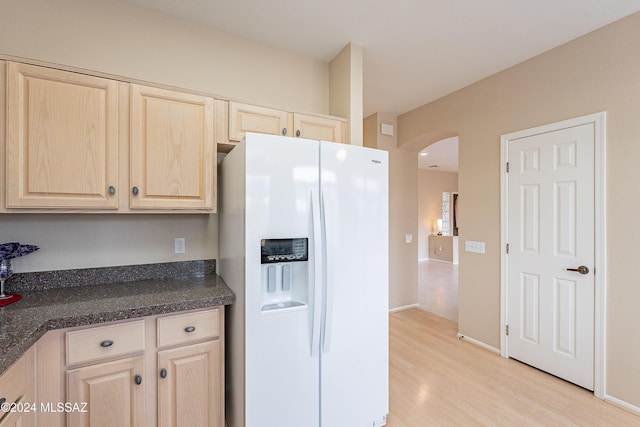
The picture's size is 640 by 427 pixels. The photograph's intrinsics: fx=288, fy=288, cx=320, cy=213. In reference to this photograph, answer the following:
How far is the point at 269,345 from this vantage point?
59.3 inches

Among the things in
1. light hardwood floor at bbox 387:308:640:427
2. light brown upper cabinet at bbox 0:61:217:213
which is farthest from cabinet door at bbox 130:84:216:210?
light hardwood floor at bbox 387:308:640:427

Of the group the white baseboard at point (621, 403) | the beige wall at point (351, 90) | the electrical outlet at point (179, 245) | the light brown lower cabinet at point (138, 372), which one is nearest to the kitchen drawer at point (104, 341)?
the light brown lower cabinet at point (138, 372)

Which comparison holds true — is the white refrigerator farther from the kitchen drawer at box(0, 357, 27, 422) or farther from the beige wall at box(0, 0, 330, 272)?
the kitchen drawer at box(0, 357, 27, 422)

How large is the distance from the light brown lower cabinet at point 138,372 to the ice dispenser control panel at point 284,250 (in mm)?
462

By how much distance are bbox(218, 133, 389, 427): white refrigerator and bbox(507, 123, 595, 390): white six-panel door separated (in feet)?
5.51

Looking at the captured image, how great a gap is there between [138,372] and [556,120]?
3484mm

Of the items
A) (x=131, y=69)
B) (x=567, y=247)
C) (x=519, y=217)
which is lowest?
(x=567, y=247)

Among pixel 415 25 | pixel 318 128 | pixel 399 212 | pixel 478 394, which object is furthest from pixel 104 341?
pixel 399 212

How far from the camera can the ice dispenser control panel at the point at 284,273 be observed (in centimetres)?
153

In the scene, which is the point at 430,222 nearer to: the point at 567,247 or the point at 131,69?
the point at 567,247

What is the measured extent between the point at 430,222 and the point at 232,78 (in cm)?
817

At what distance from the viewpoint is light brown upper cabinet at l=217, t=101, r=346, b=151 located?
199 centimetres

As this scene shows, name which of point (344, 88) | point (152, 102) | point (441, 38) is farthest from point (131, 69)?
point (441, 38)

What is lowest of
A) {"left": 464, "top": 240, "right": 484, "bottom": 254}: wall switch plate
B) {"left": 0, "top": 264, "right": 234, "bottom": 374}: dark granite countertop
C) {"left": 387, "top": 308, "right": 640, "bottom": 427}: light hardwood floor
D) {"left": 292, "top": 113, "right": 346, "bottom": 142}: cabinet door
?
{"left": 387, "top": 308, "right": 640, "bottom": 427}: light hardwood floor
